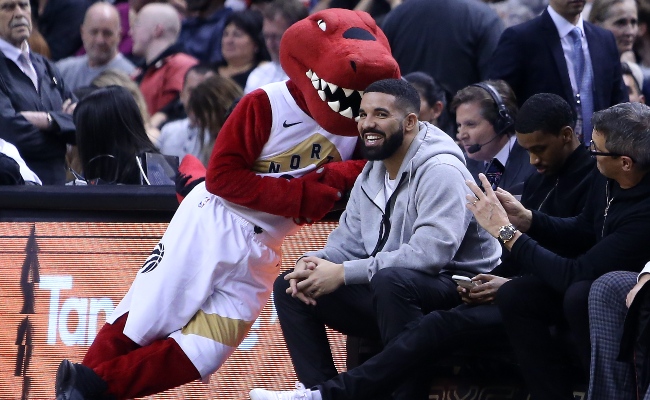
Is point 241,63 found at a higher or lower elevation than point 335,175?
lower

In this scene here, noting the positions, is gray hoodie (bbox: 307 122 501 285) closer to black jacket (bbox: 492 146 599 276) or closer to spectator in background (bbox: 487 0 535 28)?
black jacket (bbox: 492 146 599 276)

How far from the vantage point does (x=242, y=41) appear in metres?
9.26

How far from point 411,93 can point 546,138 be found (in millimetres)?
604

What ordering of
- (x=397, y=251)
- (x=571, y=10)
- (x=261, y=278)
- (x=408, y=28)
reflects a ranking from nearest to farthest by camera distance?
1. (x=397, y=251)
2. (x=261, y=278)
3. (x=571, y=10)
4. (x=408, y=28)

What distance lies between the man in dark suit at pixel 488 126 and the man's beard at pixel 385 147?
1.14 metres

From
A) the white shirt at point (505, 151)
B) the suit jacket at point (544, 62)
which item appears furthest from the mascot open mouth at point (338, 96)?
the suit jacket at point (544, 62)

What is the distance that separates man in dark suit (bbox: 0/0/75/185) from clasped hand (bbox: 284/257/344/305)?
2279 millimetres

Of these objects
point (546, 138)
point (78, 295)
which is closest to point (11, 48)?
point (78, 295)

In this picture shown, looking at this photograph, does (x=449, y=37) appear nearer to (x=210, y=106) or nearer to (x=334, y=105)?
(x=210, y=106)

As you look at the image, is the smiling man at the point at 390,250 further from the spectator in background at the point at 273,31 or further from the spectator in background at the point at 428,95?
the spectator in background at the point at 273,31

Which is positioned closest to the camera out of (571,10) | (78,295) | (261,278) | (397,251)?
(397,251)

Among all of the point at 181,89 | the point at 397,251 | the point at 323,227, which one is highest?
the point at 397,251

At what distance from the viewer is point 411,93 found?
5551mm

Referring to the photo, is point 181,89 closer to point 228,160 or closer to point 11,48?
point 11,48
